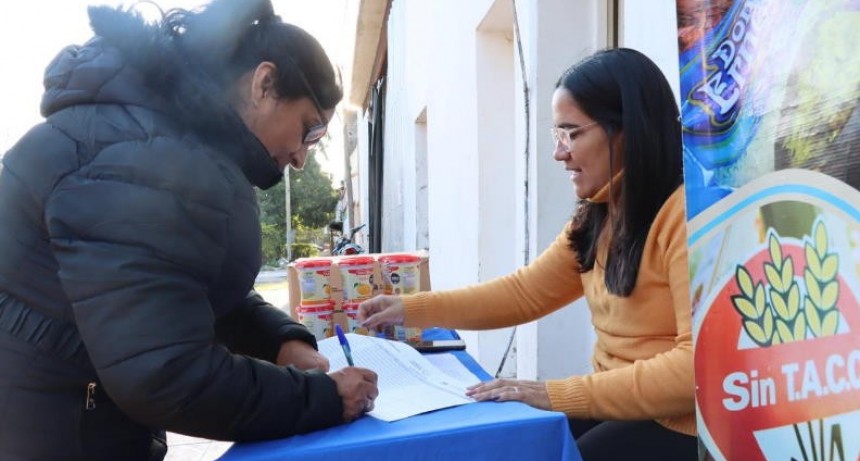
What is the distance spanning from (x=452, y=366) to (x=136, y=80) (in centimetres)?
96

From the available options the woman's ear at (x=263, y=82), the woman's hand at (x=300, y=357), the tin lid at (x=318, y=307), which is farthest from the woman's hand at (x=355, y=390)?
the tin lid at (x=318, y=307)

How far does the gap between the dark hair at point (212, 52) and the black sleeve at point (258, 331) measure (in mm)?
506

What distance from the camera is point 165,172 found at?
0.92 m

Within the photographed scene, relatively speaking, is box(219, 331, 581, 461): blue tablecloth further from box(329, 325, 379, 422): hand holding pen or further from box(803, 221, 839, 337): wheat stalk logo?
box(803, 221, 839, 337): wheat stalk logo

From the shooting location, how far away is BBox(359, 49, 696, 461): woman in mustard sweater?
1.24 metres

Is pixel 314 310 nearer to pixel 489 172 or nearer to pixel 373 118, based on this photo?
pixel 489 172

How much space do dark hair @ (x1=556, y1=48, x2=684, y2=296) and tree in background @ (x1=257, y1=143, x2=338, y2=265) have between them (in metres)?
31.6

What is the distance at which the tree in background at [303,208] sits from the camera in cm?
3312

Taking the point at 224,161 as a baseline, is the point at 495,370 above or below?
below

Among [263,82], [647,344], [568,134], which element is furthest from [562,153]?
[263,82]

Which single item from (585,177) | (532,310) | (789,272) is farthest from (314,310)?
(789,272)

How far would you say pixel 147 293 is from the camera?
2.85 ft

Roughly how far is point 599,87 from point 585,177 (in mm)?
222

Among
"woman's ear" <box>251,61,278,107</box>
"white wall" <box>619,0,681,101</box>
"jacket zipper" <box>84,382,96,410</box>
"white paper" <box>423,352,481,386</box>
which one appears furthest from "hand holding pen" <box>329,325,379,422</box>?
"white wall" <box>619,0,681,101</box>
